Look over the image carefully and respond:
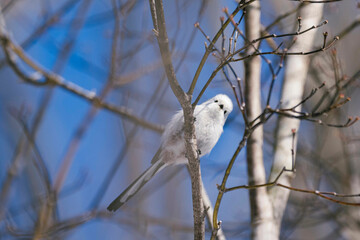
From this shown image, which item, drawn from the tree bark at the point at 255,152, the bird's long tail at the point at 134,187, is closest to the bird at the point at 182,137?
the bird's long tail at the point at 134,187

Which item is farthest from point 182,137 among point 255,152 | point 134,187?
point 255,152

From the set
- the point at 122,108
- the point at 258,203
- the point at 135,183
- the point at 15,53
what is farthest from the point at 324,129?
the point at 15,53

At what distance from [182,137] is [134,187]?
42 centimetres

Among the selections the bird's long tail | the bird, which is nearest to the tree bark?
the bird

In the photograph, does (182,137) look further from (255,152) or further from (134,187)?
(255,152)

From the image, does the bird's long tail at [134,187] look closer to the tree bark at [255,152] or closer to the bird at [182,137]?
the bird at [182,137]

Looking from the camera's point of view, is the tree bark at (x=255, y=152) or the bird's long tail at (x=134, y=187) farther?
the tree bark at (x=255, y=152)

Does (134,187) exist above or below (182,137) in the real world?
below

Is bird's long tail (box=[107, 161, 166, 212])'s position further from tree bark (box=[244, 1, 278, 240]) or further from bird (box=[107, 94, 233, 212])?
tree bark (box=[244, 1, 278, 240])

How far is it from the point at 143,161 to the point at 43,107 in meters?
3.04

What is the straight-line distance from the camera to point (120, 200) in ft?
7.25

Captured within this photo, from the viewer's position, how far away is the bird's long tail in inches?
86.2

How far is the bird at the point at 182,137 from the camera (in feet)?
7.48

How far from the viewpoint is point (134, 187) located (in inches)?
89.7
